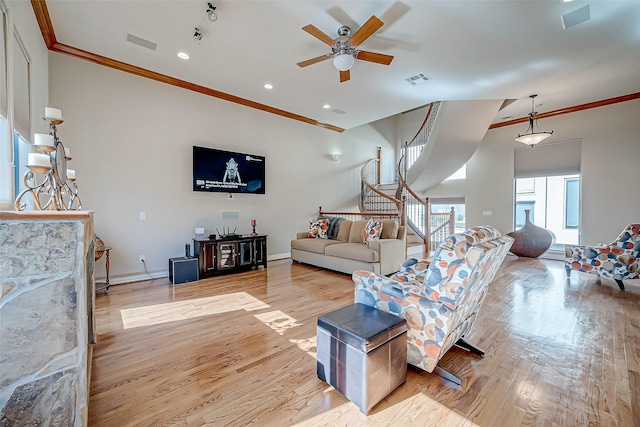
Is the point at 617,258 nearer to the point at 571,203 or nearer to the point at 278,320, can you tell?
the point at 571,203

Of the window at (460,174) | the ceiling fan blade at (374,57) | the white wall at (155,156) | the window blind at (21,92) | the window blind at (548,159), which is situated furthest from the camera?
the window at (460,174)

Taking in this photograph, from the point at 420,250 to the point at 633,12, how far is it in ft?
15.1

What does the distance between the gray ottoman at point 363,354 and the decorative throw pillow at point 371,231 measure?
2.83 meters

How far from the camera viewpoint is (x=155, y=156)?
14.2 ft

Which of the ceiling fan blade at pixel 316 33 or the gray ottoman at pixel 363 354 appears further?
the ceiling fan blade at pixel 316 33

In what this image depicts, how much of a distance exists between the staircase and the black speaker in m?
3.87

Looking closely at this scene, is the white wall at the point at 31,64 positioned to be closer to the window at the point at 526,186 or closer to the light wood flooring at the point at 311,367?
the light wood flooring at the point at 311,367

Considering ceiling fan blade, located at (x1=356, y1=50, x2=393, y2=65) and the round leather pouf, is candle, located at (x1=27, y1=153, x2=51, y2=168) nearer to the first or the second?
ceiling fan blade, located at (x1=356, y1=50, x2=393, y2=65)

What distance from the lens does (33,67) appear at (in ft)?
9.16

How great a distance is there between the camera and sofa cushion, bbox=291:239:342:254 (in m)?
4.93

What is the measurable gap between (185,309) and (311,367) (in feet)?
6.05

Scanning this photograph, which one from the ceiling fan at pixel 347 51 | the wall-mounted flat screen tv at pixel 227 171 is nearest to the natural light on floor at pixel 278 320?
the wall-mounted flat screen tv at pixel 227 171

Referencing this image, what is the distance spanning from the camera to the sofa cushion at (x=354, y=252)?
4.17m

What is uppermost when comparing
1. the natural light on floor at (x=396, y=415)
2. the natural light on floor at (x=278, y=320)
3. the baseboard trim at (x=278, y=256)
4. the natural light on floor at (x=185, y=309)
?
the baseboard trim at (x=278, y=256)
